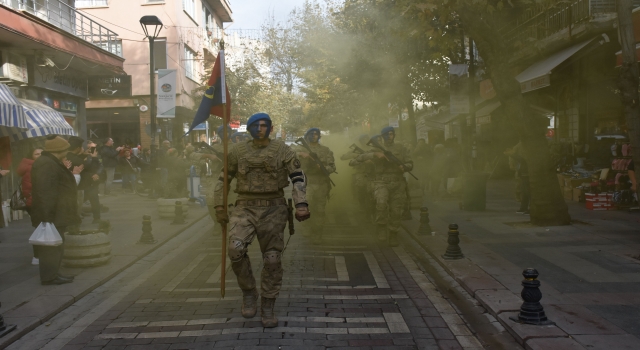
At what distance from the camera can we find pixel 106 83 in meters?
19.9

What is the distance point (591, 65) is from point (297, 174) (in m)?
12.7

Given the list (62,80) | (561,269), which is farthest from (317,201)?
(62,80)

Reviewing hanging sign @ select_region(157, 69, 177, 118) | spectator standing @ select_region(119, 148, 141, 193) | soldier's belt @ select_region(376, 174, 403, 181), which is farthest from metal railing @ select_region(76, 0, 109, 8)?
soldier's belt @ select_region(376, 174, 403, 181)

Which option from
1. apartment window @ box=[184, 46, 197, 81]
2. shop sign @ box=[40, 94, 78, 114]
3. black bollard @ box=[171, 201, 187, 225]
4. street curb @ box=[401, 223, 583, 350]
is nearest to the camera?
street curb @ box=[401, 223, 583, 350]

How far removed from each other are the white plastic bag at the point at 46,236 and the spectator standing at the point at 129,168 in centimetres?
1231

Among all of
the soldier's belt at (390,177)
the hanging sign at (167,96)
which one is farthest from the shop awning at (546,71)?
the hanging sign at (167,96)

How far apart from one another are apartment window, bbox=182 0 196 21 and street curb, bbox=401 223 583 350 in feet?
84.1

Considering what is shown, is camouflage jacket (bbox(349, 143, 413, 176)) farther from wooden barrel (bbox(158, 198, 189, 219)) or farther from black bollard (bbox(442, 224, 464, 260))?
wooden barrel (bbox(158, 198, 189, 219))

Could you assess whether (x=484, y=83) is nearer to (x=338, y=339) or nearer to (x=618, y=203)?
(x=618, y=203)

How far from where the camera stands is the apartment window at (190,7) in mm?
29930

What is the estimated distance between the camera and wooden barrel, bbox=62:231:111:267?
24.4 feet

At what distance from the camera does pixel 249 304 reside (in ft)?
17.6

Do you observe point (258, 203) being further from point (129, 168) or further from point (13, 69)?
point (129, 168)

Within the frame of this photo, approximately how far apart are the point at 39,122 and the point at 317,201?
24.1 ft
